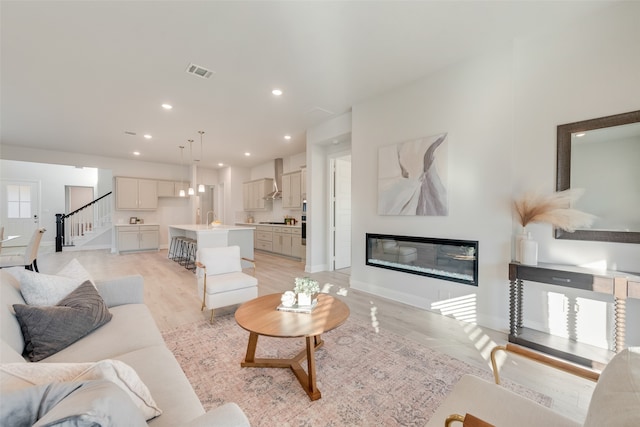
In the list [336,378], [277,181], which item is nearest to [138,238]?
[277,181]

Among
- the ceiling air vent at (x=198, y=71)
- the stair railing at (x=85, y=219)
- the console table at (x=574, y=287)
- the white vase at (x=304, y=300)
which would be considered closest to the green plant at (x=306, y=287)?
the white vase at (x=304, y=300)

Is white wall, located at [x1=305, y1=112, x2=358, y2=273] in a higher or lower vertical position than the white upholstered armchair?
higher

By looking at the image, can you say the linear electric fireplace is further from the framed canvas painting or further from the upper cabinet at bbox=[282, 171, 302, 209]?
the upper cabinet at bbox=[282, 171, 302, 209]

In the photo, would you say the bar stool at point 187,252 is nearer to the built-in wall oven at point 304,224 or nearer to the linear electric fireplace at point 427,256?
the built-in wall oven at point 304,224

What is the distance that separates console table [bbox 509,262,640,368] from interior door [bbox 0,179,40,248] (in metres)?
12.8

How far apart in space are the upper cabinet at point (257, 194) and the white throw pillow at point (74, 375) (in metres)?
7.34

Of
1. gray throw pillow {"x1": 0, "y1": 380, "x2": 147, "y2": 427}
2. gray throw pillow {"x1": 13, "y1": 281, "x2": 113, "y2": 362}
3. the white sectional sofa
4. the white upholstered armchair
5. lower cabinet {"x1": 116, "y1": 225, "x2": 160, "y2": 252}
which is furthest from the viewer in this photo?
lower cabinet {"x1": 116, "y1": 225, "x2": 160, "y2": 252}

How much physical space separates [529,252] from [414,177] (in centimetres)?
148

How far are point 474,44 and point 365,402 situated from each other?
3463 mm

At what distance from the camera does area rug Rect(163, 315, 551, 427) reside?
1595 millimetres

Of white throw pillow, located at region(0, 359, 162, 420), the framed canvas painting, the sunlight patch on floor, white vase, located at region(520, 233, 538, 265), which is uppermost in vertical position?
the framed canvas painting

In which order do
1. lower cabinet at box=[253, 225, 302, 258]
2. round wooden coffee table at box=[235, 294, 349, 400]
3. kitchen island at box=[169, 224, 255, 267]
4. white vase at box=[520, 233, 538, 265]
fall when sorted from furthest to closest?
lower cabinet at box=[253, 225, 302, 258] → kitchen island at box=[169, 224, 255, 267] → white vase at box=[520, 233, 538, 265] → round wooden coffee table at box=[235, 294, 349, 400]

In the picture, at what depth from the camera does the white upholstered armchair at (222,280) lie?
2879mm

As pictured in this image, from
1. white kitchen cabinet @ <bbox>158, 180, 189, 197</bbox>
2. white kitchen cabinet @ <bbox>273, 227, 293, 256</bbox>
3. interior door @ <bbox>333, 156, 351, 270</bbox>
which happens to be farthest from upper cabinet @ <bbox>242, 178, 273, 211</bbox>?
interior door @ <bbox>333, 156, 351, 270</bbox>
